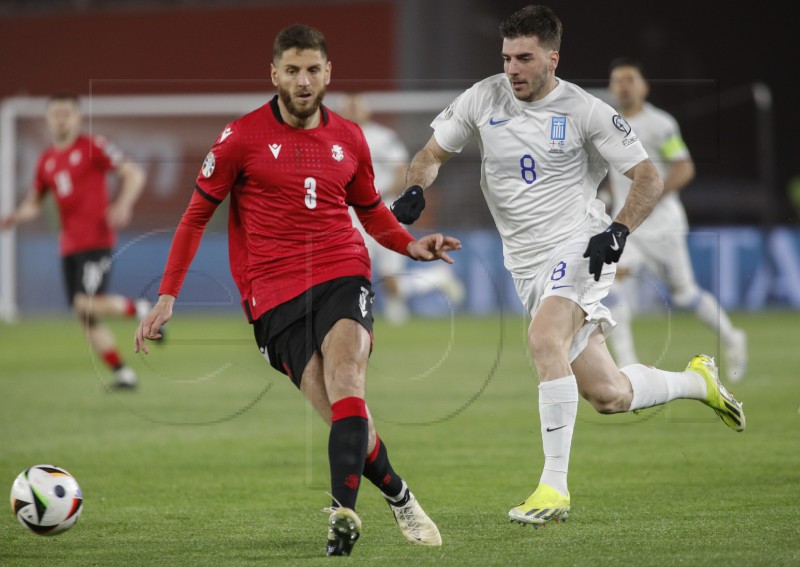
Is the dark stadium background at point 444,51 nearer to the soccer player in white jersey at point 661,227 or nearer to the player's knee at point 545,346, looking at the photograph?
the soccer player in white jersey at point 661,227

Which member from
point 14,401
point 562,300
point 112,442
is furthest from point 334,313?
point 14,401

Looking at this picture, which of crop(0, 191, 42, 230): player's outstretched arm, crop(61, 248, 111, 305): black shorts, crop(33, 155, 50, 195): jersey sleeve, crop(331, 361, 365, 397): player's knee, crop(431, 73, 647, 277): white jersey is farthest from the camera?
crop(33, 155, 50, 195): jersey sleeve

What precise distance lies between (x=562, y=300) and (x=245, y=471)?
8.05ft

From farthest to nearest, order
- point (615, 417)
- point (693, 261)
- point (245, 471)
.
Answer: point (693, 261) → point (615, 417) → point (245, 471)

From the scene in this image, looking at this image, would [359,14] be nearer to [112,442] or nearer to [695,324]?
[695,324]

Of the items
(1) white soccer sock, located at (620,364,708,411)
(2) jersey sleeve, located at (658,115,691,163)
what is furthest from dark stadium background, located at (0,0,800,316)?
(1) white soccer sock, located at (620,364,708,411)

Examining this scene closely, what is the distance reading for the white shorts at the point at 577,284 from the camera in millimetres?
5652

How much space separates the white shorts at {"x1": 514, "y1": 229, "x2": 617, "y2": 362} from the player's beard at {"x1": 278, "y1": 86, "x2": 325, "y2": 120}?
1331 millimetres

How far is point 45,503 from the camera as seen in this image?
5.10 m

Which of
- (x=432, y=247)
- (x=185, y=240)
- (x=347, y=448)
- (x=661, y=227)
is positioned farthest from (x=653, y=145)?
(x=347, y=448)

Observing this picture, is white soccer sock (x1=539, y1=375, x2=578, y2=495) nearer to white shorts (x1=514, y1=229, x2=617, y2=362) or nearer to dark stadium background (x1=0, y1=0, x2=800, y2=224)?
white shorts (x1=514, y1=229, x2=617, y2=362)

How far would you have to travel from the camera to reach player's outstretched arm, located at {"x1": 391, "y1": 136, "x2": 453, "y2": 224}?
5.54 m

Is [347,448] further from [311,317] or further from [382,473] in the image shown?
[311,317]

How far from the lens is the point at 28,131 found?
73.8 feet
